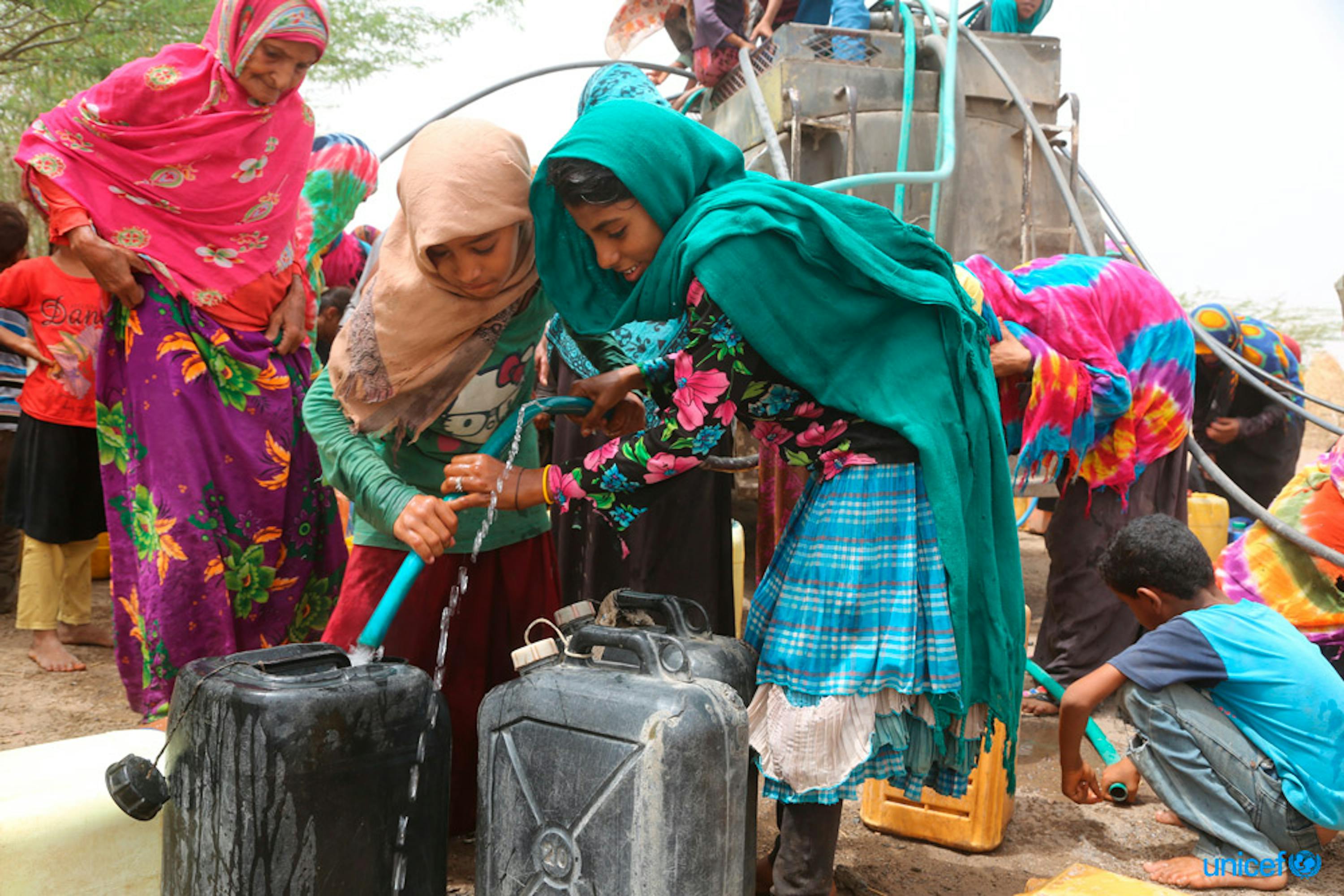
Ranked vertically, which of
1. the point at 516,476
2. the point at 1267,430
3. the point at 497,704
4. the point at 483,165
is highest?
the point at 483,165

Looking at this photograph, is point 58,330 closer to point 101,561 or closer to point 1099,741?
point 101,561

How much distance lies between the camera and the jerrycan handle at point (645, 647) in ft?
5.42

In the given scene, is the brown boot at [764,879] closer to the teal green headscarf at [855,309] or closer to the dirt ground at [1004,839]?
the dirt ground at [1004,839]

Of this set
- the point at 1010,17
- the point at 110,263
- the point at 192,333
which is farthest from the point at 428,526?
the point at 1010,17

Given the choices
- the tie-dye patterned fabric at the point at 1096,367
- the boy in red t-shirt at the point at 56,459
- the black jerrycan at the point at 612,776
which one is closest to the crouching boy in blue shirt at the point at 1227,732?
the tie-dye patterned fabric at the point at 1096,367

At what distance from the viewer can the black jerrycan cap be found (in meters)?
1.63

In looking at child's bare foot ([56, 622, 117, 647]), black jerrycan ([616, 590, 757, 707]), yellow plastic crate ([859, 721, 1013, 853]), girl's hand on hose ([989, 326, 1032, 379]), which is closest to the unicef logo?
yellow plastic crate ([859, 721, 1013, 853])

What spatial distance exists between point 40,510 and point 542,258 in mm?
2814

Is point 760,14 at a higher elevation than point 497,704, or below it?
higher

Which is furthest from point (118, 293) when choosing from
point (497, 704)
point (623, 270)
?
point (497, 704)

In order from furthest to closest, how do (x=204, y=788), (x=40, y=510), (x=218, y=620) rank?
(x=40, y=510), (x=218, y=620), (x=204, y=788)

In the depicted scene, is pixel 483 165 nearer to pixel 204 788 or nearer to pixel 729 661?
pixel 729 661

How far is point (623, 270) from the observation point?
1.93m

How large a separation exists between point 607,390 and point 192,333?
1391mm
